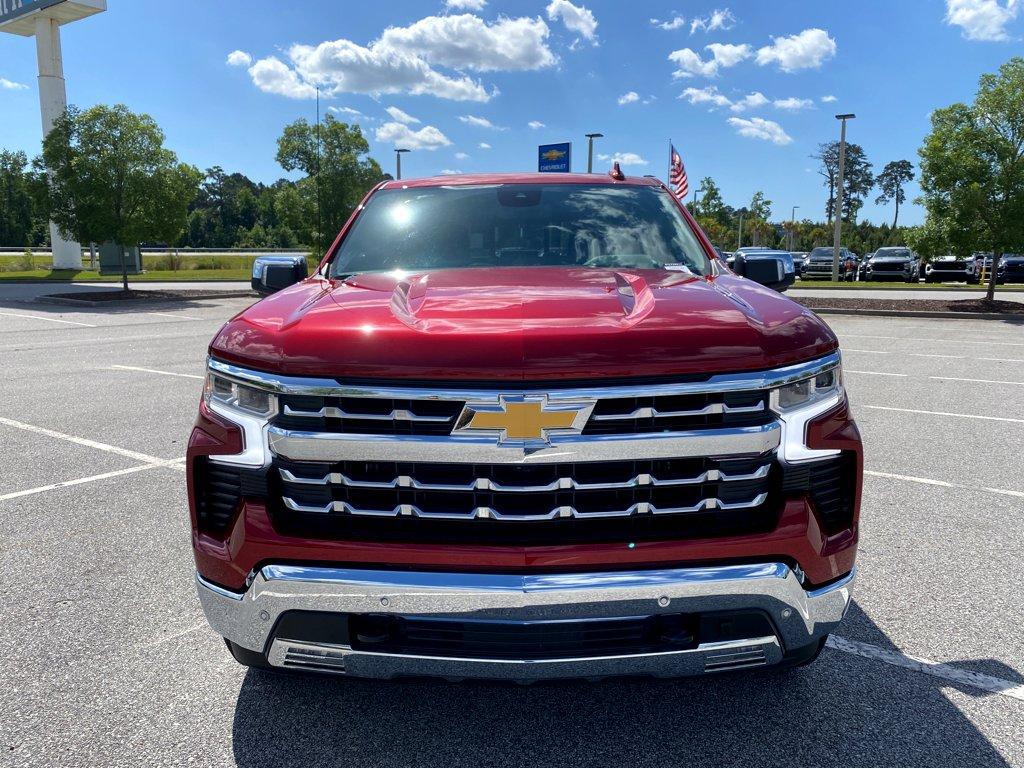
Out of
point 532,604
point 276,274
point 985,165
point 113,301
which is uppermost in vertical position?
point 985,165

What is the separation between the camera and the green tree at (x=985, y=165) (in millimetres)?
17406

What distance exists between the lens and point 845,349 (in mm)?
12242

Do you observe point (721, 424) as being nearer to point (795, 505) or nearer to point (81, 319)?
point (795, 505)

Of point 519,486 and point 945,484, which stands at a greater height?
point 519,486

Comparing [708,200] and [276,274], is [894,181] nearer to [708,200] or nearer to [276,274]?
[708,200]

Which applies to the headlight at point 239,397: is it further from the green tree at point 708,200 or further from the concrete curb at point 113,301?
the green tree at point 708,200

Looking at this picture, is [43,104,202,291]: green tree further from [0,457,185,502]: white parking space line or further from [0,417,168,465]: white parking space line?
[0,457,185,502]: white parking space line

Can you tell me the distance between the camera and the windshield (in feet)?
11.3

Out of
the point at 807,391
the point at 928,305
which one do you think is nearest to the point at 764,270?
the point at 807,391

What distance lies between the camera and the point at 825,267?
35.1m

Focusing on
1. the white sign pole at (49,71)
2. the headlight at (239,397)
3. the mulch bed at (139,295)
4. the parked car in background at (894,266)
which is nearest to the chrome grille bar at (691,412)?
the headlight at (239,397)

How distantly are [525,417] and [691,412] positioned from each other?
0.44m

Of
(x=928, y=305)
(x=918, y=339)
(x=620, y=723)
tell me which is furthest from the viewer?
(x=928, y=305)

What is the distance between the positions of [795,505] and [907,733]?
97 cm
